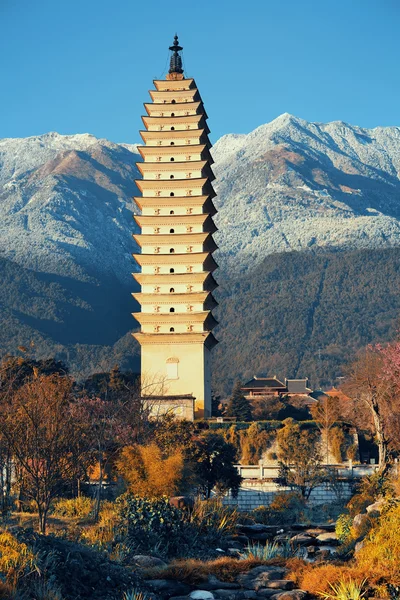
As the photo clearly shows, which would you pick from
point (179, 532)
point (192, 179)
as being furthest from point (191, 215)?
point (179, 532)

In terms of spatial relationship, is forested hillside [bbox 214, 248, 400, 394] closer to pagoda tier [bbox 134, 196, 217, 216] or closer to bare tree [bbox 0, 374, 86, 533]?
pagoda tier [bbox 134, 196, 217, 216]

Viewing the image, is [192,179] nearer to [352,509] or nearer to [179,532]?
[352,509]

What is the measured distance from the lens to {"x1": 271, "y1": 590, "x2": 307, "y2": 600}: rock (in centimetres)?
2067

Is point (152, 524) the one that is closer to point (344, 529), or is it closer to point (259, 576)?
point (259, 576)

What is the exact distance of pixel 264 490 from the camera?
163 feet

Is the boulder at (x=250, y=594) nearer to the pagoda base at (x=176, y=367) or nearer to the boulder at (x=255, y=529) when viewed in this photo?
the boulder at (x=255, y=529)

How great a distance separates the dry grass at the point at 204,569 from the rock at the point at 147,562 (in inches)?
11.5

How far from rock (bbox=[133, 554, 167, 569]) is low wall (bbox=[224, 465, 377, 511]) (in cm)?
2376

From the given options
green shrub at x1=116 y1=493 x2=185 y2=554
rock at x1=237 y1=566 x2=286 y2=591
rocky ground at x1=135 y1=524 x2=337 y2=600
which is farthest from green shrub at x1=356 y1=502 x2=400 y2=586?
green shrub at x1=116 y1=493 x2=185 y2=554

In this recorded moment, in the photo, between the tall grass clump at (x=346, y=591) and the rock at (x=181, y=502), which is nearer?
the tall grass clump at (x=346, y=591)

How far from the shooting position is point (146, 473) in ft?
118

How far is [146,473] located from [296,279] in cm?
15012

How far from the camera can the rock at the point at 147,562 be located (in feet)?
77.0

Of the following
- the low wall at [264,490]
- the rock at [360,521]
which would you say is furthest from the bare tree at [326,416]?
the rock at [360,521]
